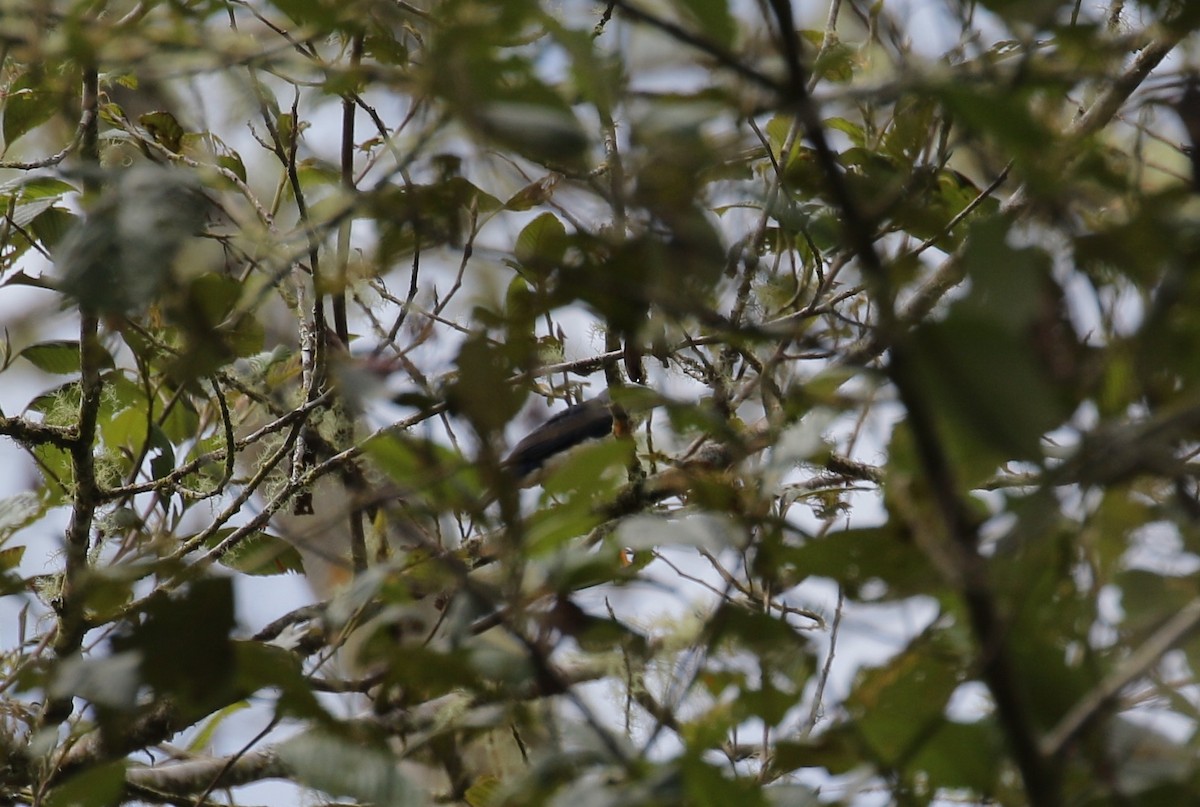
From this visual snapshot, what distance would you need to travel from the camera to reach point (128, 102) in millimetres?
3455

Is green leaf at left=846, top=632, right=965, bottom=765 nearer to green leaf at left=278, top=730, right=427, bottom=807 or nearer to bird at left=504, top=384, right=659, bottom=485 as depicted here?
green leaf at left=278, top=730, right=427, bottom=807

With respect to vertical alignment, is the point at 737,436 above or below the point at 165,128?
below

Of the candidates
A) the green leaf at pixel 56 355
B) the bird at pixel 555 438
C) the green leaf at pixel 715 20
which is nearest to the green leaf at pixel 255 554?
the green leaf at pixel 56 355

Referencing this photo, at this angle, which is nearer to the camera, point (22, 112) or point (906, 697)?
point (906, 697)

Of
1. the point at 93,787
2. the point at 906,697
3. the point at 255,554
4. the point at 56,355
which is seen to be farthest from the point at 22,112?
the point at 906,697

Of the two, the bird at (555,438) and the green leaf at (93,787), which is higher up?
the bird at (555,438)

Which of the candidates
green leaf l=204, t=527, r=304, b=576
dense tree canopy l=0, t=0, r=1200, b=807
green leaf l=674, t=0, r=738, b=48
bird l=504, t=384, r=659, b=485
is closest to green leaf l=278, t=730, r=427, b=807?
dense tree canopy l=0, t=0, r=1200, b=807

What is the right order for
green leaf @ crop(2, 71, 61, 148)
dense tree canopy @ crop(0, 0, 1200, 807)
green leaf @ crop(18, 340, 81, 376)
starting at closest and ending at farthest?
dense tree canopy @ crop(0, 0, 1200, 807) < green leaf @ crop(2, 71, 61, 148) < green leaf @ crop(18, 340, 81, 376)

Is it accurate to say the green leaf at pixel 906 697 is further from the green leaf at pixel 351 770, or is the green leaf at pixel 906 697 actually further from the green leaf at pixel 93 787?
the green leaf at pixel 93 787

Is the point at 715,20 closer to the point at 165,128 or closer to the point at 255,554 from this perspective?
the point at 255,554

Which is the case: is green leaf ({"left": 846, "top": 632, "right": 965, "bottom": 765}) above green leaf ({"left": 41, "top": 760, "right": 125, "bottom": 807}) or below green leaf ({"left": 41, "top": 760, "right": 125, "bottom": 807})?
below

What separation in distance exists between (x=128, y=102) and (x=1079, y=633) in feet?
11.4

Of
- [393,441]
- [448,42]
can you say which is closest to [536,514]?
[393,441]

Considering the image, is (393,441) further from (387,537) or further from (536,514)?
(387,537)
